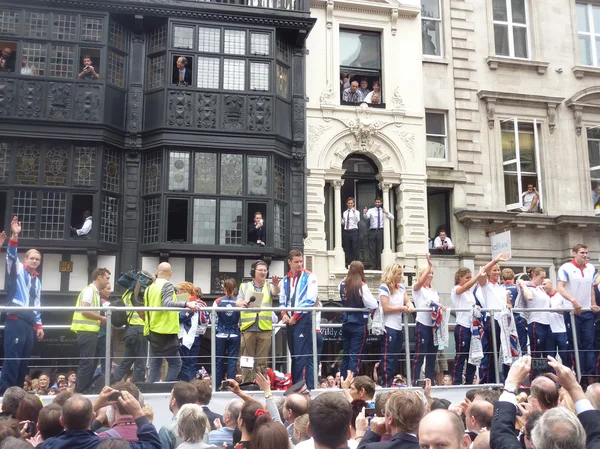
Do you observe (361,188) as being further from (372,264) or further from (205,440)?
(205,440)

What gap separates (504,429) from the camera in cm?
440

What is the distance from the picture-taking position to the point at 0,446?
487 centimetres

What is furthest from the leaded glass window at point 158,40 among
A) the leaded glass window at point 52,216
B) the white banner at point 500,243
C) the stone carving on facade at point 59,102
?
the white banner at point 500,243

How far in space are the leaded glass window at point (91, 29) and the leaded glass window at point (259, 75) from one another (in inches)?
180

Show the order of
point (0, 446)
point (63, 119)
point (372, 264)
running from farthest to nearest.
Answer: point (372, 264) → point (63, 119) → point (0, 446)

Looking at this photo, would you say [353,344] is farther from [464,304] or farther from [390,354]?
[464,304]

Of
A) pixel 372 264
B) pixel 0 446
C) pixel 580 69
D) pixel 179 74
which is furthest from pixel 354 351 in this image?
pixel 580 69

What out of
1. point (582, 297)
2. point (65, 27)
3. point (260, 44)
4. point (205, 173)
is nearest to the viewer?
point (582, 297)

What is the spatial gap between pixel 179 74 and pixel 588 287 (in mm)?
13049

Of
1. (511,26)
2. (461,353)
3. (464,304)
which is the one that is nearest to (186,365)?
(461,353)

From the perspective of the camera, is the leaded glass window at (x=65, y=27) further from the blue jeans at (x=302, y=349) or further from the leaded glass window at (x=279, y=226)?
the blue jeans at (x=302, y=349)

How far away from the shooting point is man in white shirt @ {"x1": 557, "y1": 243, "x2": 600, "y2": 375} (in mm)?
12258

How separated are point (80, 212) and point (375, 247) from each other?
9.08 meters

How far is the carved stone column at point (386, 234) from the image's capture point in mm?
21281
